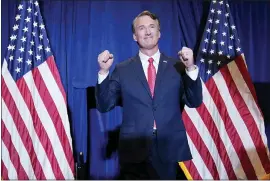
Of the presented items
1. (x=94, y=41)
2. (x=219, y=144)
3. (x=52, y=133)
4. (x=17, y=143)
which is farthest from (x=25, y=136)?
(x=219, y=144)

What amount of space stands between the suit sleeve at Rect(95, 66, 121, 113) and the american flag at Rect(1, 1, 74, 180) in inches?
38.2

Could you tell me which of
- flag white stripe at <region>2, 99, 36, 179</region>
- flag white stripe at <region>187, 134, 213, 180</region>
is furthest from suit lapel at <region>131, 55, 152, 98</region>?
flag white stripe at <region>2, 99, 36, 179</region>

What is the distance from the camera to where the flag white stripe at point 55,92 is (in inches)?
93.2

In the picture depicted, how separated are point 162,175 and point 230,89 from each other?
1218 mm

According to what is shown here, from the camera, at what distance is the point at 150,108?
1.44 m

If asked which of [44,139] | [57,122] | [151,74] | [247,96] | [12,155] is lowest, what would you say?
[12,155]

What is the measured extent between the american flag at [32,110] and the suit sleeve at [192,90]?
1.17m

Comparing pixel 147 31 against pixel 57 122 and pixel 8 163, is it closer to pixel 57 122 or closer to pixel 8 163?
pixel 57 122

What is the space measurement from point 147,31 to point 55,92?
1.11 m

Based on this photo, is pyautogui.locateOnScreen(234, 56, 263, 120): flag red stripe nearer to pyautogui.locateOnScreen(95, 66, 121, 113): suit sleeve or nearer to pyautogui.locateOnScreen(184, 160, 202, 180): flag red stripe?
pyautogui.locateOnScreen(184, 160, 202, 180): flag red stripe

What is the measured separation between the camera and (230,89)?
2436 mm

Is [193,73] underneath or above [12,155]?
above

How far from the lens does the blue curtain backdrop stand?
97.7 inches

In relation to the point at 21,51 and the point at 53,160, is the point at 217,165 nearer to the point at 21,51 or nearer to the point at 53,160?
the point at 53,160
